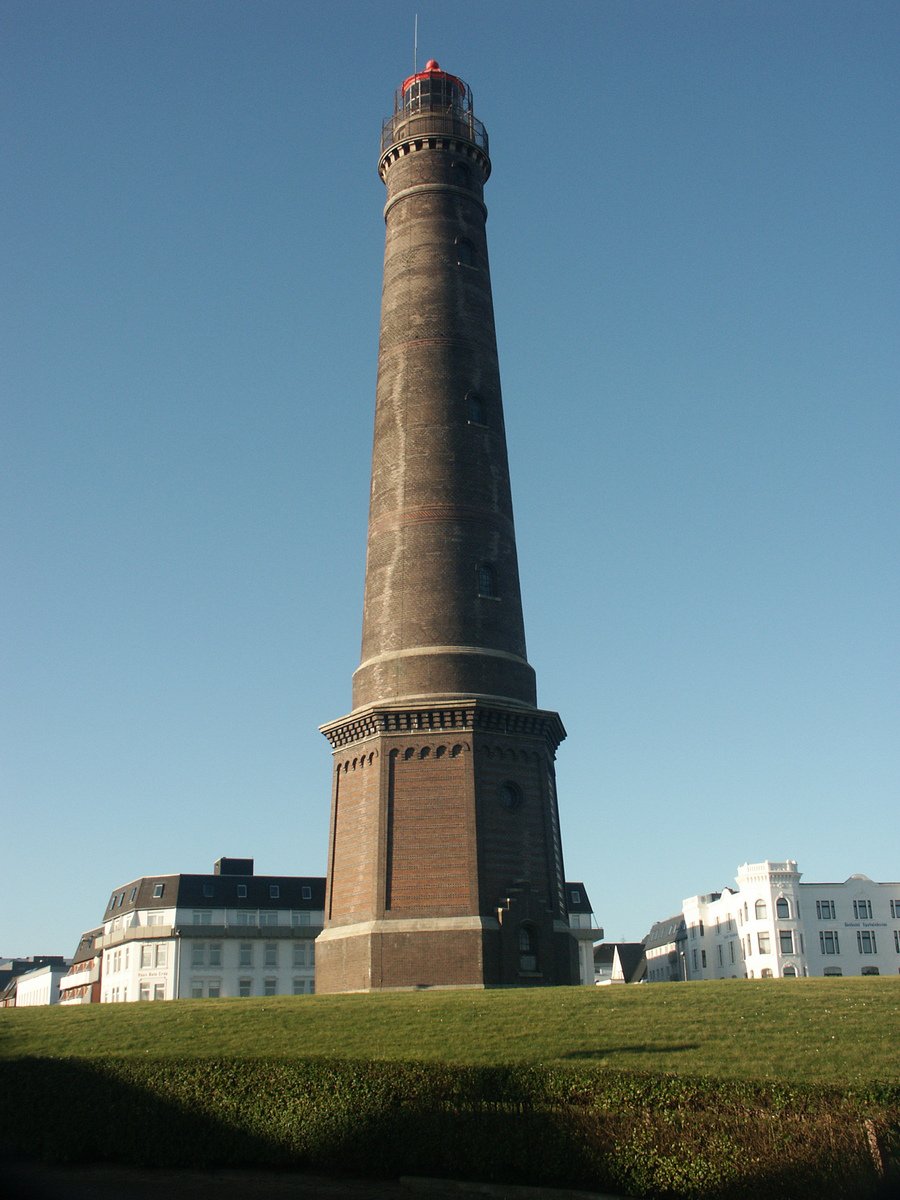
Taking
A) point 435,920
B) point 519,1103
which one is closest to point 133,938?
point 435,920

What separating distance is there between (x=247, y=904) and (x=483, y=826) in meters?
50.3

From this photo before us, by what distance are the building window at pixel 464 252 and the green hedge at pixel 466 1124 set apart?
30.4 metres

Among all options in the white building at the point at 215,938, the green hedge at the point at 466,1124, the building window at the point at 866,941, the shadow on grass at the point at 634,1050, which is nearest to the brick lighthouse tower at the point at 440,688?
the shadow on grass at the point at 634,1050

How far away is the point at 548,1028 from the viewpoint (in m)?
24.6

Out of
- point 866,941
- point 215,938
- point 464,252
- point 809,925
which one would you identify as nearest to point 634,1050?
point 464,252

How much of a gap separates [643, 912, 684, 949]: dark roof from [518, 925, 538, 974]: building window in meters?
66.2

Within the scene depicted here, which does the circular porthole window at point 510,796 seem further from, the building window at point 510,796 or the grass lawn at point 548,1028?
the grass lawn at point 548,1028

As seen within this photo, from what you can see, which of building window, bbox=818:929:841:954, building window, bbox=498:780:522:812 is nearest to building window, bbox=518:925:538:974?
building window, bbox=498:780:522:812

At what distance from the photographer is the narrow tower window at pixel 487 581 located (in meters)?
38.1

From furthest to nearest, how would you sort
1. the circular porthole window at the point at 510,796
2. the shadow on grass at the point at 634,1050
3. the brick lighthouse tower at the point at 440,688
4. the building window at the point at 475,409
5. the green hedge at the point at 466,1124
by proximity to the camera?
the building window at the point at 475,409, the circular porthole window at the point at 510,796, the brick lighthouse tower at the point at 440,688, the shadow on grass at the point at 634,1050, the green hedge at the point at 466,1124

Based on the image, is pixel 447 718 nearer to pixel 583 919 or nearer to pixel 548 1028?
pixel 548 1028

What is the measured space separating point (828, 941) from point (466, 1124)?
237ft

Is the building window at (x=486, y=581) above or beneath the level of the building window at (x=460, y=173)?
beneath

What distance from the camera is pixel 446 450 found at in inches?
1547
